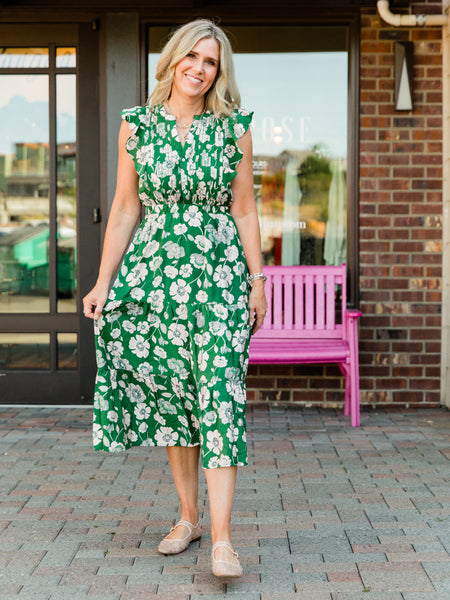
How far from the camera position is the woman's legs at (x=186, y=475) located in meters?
3.24

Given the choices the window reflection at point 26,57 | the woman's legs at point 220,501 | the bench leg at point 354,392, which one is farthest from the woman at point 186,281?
the window reflection at point 26,57

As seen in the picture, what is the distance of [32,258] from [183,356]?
3486 millimetres

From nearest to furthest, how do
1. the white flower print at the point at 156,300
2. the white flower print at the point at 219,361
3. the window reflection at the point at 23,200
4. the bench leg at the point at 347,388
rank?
1. the white flower print at the point at 219,361
2. the white flower print at the point at 156,300
3. the bench leg at the point at 347,388
4. the window reflection at the point at 23,200

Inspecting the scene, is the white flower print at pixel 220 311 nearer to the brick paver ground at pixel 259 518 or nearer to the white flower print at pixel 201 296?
the white flower print at pixel 201 296

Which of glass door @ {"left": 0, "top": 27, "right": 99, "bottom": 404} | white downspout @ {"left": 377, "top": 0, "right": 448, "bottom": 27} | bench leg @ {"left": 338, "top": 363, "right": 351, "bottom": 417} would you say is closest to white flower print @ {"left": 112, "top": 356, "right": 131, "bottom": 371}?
bench leg @ {"left": 338, "top": 363, "right": 351, "bottom": 417}

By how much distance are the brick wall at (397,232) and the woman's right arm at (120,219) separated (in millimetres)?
3119

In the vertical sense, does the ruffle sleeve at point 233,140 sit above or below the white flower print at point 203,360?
above

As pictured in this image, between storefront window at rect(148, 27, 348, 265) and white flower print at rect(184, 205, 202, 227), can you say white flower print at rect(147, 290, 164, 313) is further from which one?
storefront window at rect(148, 27, 348, 265)

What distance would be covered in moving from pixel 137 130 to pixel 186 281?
586mm

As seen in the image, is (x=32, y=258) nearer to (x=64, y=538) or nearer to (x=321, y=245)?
(x=321, y=245)

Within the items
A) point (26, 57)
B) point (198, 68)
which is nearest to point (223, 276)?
point (198, 68)

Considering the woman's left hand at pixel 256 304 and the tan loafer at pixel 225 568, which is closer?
the tan loafer at pixel 225 568

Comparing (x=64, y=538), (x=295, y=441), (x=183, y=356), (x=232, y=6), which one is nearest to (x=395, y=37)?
(x=232, y=6)

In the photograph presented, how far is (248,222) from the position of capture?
319cm
